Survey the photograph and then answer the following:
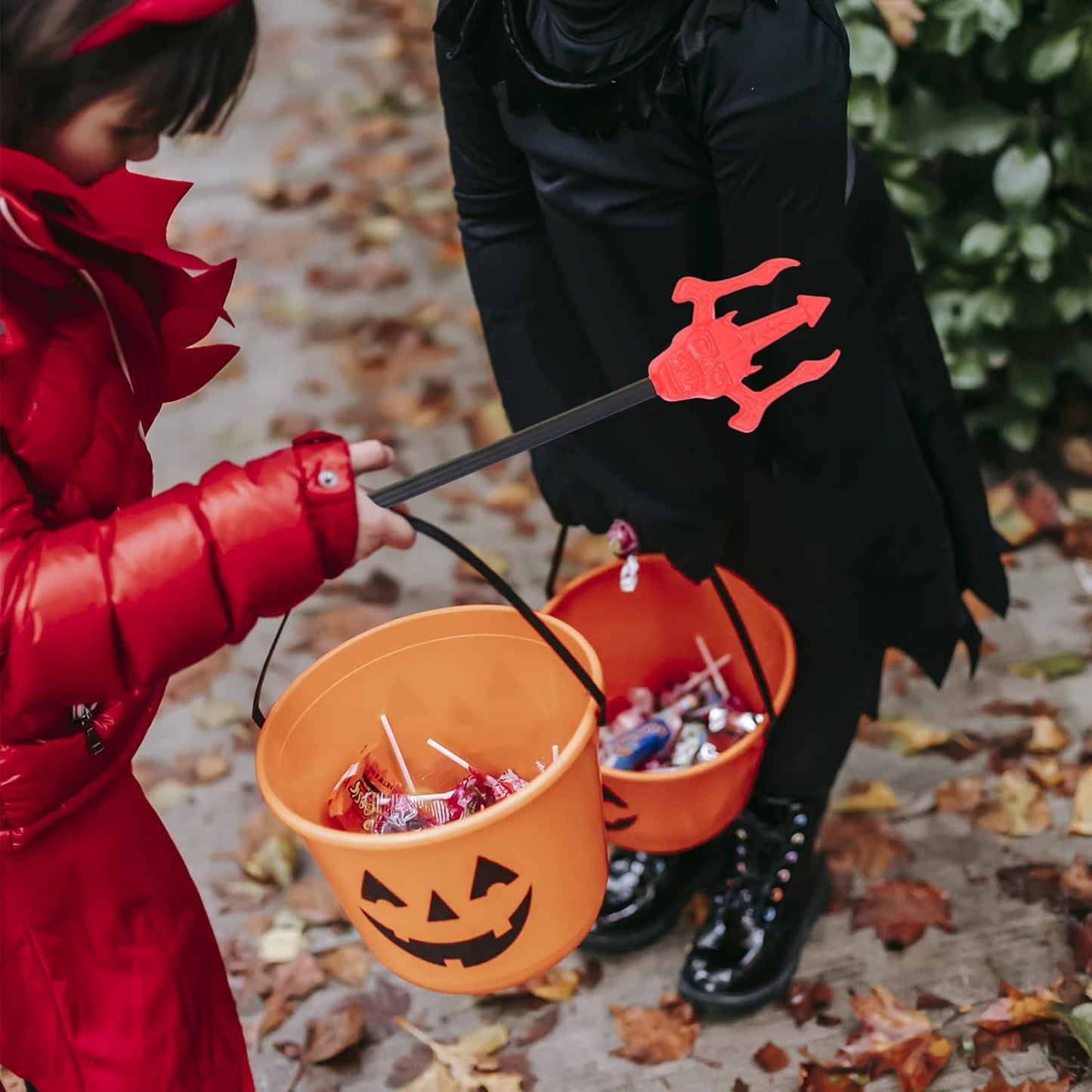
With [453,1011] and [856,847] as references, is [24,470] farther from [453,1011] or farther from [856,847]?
[856,847]

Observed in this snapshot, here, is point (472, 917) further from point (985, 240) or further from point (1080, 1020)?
point (985, 240)

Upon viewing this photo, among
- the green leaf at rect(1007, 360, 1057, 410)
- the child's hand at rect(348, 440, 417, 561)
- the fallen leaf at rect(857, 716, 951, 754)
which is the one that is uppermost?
the child's hand at rect(348, 440, 417, 561)

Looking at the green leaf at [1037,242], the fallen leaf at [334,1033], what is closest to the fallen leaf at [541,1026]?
the fallen leaf at [334,1033]

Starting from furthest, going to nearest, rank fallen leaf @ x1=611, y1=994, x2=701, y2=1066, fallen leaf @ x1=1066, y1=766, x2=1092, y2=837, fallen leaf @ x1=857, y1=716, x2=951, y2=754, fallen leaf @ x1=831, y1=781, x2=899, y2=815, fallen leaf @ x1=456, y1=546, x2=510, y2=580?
fallen leaf @ x1=456, y1=546, x2=510, y2=580, fallen leaf @ x1=857, y1=716, x2=951, y2=754, fallen leaf @ x1=831, y1=781, x2=899, y2=815, fallen leaf @ x1=1066, y1=766, x2=1092, y2=837, fallen leaf @ x1=611, y1=994, x2=701, y2=1066

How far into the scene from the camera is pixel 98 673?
3.84 ft

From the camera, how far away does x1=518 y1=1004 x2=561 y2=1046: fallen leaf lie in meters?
2.01

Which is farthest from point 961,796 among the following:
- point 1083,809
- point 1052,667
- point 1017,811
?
point 1052,667

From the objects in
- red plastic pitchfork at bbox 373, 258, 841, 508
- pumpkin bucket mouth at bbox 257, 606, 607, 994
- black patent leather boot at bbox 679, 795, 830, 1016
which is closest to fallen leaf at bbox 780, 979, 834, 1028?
black patent leather boot at bbox 679, 795, 830, 1016

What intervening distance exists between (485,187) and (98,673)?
0.83 metres

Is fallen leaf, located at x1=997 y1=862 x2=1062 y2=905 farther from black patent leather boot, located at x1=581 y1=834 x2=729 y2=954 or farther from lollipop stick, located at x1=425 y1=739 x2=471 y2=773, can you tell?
lollipop stick, located at x1=425 y1=739 x2=471 y2=773

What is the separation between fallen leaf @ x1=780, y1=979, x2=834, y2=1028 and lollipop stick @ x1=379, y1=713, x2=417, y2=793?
2.43 ft

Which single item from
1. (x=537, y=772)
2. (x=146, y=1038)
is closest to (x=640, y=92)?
(x=537, y=772)

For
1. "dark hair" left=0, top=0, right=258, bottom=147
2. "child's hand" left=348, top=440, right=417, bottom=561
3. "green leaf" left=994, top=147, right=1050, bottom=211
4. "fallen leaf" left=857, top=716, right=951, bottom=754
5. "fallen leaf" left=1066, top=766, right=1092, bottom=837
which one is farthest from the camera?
"green leaf" left=994, top=147, right=1050, bottom=211

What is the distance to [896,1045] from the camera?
189 centimetres
